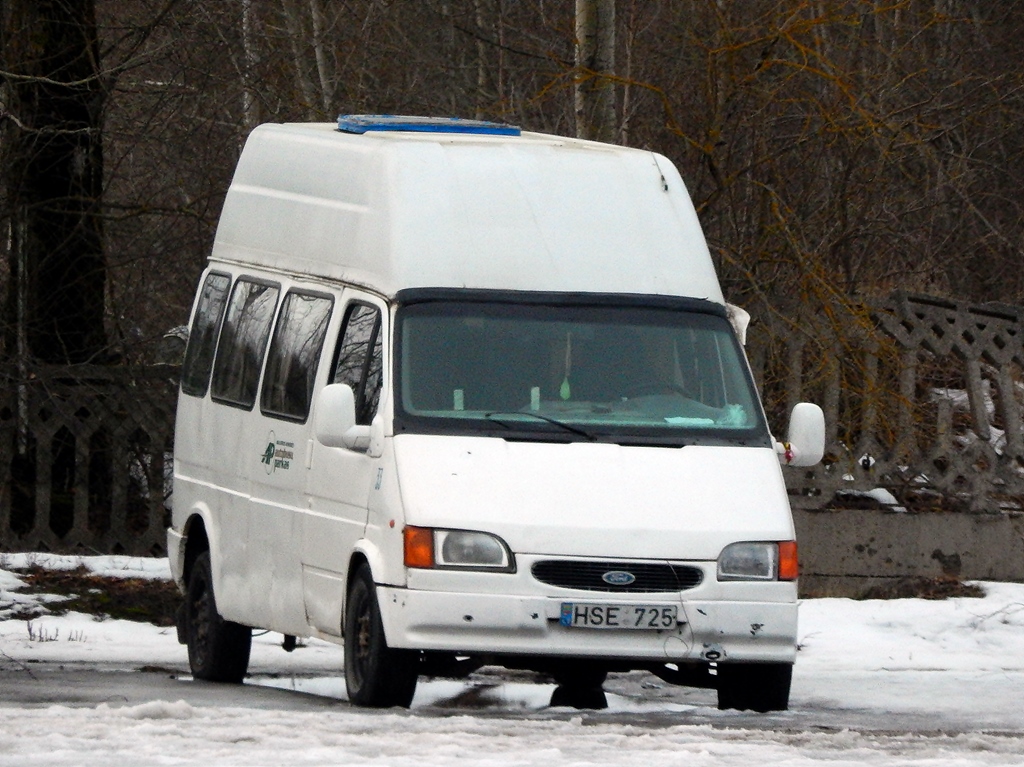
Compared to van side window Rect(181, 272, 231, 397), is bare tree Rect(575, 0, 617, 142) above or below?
above

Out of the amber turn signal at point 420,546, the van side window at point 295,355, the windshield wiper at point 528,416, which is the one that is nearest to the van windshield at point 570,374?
the windshield wiper at point 528,416

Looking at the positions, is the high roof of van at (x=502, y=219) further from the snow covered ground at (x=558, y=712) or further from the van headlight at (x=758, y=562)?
the snow covered ground at (x=558, y=712)

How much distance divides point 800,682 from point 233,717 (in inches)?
172

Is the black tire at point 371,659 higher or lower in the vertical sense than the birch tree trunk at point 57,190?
lower

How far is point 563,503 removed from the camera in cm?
897

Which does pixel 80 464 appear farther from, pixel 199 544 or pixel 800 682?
pixel 800 682

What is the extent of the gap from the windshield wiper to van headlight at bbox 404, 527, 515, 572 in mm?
627

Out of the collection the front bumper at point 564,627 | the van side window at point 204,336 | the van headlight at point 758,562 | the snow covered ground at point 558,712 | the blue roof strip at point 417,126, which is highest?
the blue roof strip at point 417,126

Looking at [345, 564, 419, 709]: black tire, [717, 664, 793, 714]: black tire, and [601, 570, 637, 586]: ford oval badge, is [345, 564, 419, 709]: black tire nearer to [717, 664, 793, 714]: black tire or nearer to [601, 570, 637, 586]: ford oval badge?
[601, 570, 637, 586]: ford oval badge

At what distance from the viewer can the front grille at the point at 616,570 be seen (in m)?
8.93

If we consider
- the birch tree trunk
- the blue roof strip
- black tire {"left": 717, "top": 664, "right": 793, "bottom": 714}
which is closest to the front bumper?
black tire {"left": 717, "top": 664, "right": 793, "bottom": 714}

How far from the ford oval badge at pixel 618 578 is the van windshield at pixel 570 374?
619mm

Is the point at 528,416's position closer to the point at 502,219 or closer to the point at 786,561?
the point at 502,219

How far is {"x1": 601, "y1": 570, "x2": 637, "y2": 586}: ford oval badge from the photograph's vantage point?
8977mm
